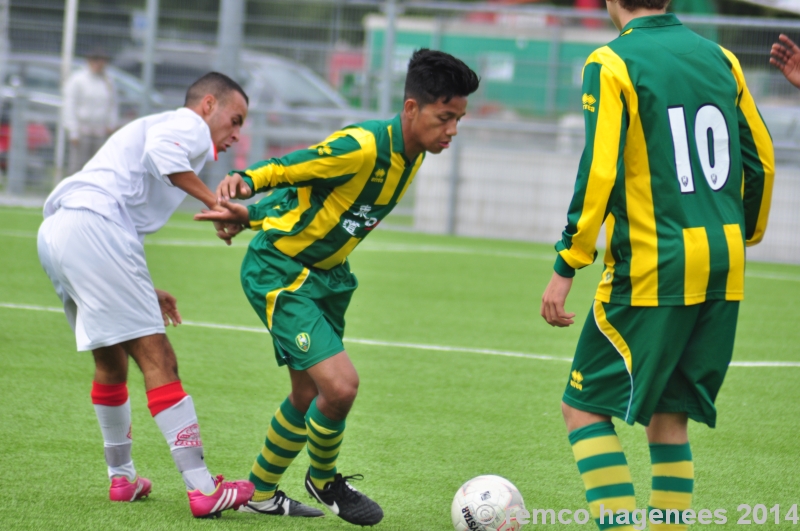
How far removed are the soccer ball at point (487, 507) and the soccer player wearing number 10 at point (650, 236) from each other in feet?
2.07

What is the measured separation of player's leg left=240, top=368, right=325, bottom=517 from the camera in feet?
12.4

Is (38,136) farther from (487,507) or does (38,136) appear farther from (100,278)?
(487,507)

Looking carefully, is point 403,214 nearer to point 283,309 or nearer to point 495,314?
point 495,314

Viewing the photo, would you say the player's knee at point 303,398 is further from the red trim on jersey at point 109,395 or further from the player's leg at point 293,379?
the red trim on jersey at point 109,395

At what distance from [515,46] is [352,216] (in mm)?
12006

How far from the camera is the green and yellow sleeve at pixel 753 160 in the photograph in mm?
3055

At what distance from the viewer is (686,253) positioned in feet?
9.30

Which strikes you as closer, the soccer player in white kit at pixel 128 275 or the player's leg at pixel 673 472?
the player's leg at pixel 673 472

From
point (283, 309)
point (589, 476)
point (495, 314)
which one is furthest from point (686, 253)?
point (495, 314)

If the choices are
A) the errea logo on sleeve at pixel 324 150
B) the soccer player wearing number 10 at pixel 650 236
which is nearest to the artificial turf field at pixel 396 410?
the soccer player wearing number 10 at pixel 650 236

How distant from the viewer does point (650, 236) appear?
9.39 feet

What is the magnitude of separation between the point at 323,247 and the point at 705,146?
5.00 feet

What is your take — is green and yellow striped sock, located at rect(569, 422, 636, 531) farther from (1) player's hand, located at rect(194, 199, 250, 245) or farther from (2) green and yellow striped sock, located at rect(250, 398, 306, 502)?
(1) player's hand, located at rect(194, 199, 250, 245)

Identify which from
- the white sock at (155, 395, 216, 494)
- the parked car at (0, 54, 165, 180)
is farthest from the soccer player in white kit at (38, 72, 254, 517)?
the parked car at (0, 54, 165, 180)
